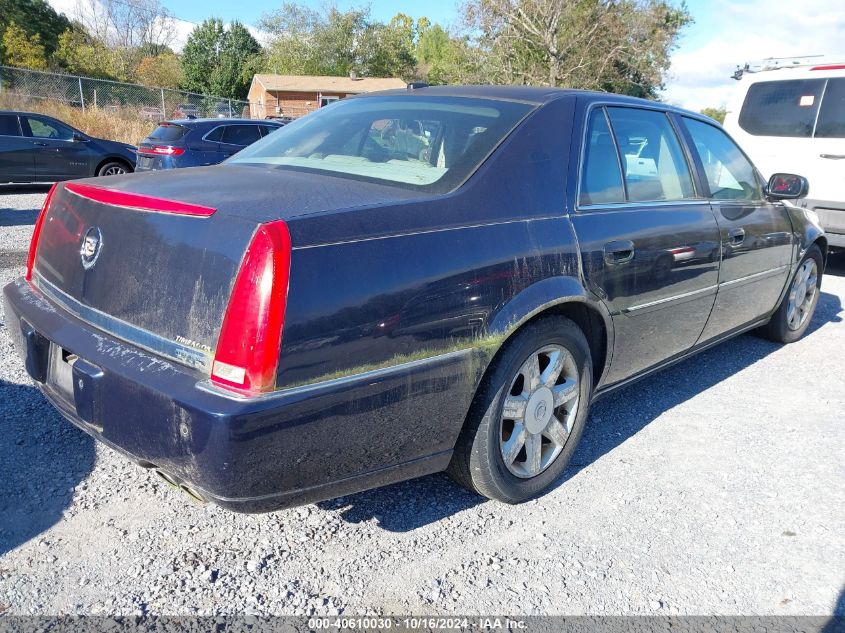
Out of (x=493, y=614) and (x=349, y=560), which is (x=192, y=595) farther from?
(x=493, y=614)

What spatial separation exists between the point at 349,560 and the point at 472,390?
75cm

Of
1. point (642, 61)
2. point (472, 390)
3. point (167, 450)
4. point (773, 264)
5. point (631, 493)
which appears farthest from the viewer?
point (642, 61)

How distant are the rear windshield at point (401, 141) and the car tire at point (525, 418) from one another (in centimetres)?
70

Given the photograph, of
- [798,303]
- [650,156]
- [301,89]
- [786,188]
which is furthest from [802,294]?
[301,89]

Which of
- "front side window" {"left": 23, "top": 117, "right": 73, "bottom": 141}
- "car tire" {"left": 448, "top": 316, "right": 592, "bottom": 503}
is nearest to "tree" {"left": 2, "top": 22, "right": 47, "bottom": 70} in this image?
"front side window" {"left": 23, "top": 117, "right": 73, "bottom": 141}

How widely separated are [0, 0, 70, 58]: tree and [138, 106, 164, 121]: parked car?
2370 centimetres

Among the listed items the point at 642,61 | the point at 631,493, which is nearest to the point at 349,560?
the point at 631,493

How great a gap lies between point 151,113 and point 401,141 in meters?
24.3

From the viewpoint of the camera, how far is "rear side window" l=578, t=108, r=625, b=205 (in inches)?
114

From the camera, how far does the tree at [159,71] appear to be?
50.5 meters

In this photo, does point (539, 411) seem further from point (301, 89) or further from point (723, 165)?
point (301, 89)

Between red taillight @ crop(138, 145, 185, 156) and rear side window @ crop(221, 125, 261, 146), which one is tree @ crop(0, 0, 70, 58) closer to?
rear side window @ crop(221, 125, 261, 146)

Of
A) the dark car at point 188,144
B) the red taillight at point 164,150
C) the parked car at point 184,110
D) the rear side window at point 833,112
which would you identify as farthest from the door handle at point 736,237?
the parked car at point 184,110

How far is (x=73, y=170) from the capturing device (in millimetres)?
12484
